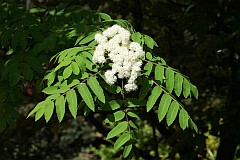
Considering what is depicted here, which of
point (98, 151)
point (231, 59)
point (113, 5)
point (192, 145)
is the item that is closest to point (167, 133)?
point (192, 145)

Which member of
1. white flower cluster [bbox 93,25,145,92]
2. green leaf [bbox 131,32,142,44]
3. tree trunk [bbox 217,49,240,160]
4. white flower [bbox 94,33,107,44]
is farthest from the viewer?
tree trunk [bbox 217,49,240,160]

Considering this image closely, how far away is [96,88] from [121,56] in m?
0.17

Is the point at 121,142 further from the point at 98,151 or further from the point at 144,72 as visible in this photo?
the point at 98,151

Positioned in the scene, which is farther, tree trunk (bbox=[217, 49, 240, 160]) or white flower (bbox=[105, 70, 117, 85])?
tree trunk (bbox=[217, 49, 240, 160])

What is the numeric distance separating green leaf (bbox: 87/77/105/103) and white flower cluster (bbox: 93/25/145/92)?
0.18ft

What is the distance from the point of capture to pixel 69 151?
26.5 feet

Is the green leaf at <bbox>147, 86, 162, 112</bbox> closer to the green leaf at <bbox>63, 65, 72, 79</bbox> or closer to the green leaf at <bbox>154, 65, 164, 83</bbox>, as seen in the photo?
the green leaf at <bbox>154, 65, 164, 83</bbox>

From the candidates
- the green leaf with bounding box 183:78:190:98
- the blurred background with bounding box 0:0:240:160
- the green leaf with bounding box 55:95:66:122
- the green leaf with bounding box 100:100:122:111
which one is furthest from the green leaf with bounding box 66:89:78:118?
the blurred background with bounding box 0:0:240:160

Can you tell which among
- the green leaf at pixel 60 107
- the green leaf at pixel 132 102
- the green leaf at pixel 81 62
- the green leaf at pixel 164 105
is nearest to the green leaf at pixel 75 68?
the green leaf at pixel 81 62

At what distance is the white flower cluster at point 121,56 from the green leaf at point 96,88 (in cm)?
6

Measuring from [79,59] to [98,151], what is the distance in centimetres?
524

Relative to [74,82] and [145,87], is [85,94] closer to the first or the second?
[74,82]

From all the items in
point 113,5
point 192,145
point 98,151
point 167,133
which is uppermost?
point 113,5

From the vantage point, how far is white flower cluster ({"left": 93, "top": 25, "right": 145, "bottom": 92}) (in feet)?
6.16
